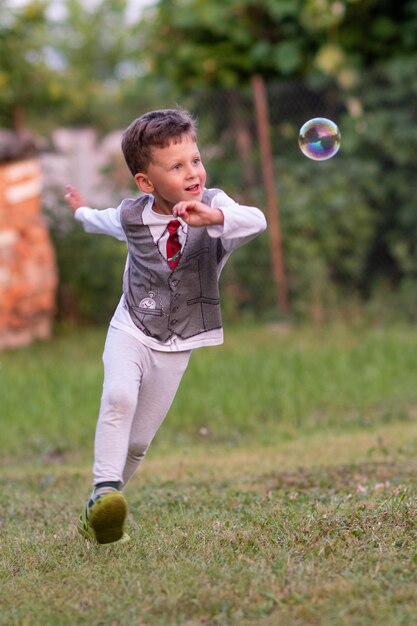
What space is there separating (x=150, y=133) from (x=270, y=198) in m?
7.14

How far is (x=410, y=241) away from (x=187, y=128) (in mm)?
7724

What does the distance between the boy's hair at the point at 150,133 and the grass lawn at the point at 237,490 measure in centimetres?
158

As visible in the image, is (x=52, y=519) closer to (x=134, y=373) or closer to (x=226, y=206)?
(x=134, y=373)

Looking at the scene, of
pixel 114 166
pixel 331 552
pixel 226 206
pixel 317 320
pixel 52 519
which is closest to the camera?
pixel 331 552

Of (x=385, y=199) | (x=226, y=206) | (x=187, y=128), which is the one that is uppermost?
(x=187, y=128)

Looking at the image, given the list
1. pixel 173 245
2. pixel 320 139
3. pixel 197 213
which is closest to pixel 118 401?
pixel 173 245

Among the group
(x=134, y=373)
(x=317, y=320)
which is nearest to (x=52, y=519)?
(x=134, y=373)

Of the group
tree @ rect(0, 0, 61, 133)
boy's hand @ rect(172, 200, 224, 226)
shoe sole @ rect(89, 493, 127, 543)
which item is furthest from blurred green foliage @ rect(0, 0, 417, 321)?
shoe sole @ rect(89, 493, 127, 543)

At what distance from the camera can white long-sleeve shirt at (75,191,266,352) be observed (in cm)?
431

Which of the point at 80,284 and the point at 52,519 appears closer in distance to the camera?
the point at 52,519

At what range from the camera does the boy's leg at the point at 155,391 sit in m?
4.66

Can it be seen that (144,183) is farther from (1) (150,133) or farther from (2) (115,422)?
(2) (115,422)

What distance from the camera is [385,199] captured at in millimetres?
12039

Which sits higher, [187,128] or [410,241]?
[187,128]
